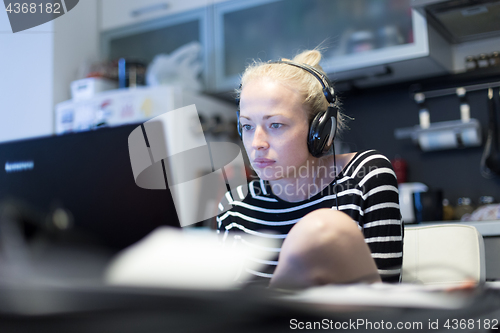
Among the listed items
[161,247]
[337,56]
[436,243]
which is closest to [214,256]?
[161,247]

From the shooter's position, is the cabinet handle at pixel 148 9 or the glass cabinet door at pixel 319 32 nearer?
the glass cabinet door at pixel 319 32

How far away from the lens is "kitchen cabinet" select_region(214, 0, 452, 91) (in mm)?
1974

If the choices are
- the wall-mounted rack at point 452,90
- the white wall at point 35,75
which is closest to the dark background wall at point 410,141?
the wall-mounted rack at point 452,90

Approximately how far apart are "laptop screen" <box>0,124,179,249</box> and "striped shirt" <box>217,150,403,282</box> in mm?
307

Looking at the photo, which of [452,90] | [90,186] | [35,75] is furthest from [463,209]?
[35,75]

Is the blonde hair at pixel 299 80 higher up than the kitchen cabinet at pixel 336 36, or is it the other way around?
the kitchen cabinet at pixel 336 36

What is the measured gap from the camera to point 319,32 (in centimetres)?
220

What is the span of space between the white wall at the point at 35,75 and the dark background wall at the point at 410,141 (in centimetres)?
147

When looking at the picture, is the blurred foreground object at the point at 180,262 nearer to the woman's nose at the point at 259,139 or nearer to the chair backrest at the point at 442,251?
the woman's nose at the point at 259,139

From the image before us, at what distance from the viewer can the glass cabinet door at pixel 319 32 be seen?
1.99 meters

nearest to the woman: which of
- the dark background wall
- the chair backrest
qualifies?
the chair backrest

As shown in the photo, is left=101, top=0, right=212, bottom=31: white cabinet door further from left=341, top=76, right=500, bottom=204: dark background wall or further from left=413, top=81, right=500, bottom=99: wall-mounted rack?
left=413, top=81, right=500, bottom=99: wall-mounted rack

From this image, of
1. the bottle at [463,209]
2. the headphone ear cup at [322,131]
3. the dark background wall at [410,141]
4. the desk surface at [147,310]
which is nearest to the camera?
the desk surface at [147,310]

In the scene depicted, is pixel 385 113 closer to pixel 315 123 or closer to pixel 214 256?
pixel 315 123
